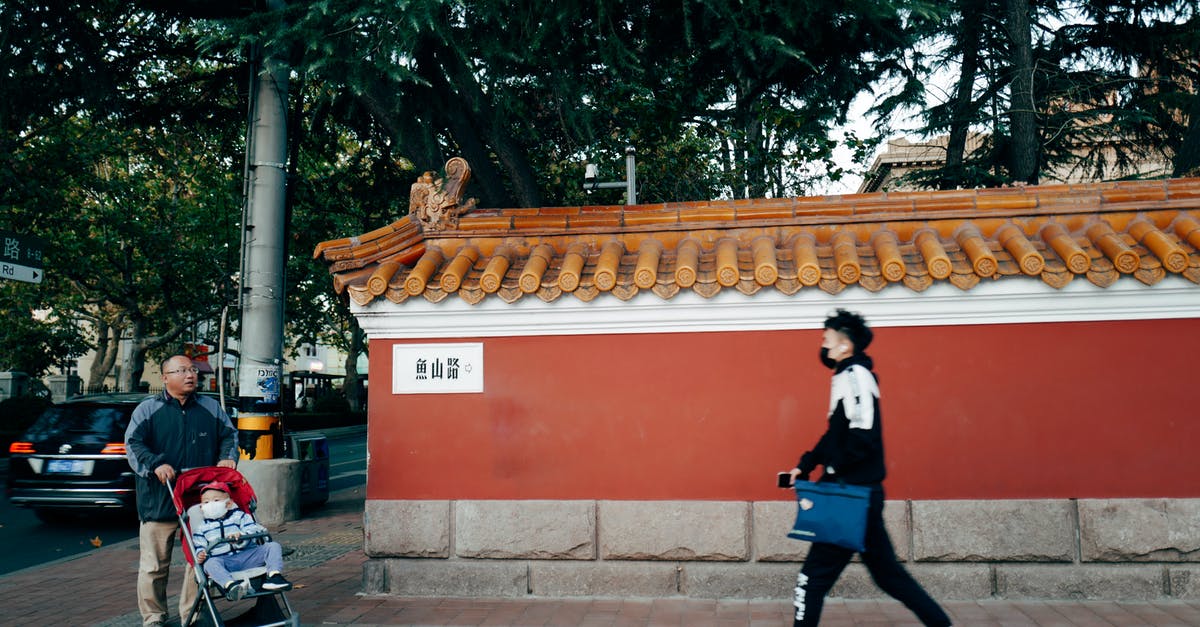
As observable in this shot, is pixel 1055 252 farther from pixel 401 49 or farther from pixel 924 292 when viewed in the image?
pixel 401 49

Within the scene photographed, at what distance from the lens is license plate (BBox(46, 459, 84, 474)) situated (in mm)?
10992

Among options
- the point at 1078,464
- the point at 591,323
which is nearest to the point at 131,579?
the point at 591,323

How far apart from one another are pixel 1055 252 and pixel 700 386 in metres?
2.56

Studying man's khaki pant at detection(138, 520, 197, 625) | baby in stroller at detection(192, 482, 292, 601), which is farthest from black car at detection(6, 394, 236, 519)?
baby in stroller at detection(192, 482, 292, 601)

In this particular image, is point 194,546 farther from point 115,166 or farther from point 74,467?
point 115,166

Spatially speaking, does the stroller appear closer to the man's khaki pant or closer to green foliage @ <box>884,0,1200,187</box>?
the man's khaki pant

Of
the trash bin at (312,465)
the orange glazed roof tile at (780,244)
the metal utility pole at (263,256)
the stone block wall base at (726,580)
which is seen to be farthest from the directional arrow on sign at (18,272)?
the stone block wall base at (726,580)

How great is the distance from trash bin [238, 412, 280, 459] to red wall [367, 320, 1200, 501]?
4135 mm

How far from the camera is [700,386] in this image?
654 centimetres

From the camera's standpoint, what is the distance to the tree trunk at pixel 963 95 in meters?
13.2

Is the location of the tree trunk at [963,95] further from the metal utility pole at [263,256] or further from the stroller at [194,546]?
the stroller at [194,546]

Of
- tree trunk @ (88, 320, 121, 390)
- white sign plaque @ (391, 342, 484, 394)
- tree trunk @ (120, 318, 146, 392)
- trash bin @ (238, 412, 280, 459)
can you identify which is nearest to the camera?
white sign plaque @ (391, 342, 484, 394)

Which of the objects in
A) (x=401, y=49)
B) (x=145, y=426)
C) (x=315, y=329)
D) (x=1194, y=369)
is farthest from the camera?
(x=315, y=329)

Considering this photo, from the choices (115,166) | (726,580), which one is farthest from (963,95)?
(115,166)
